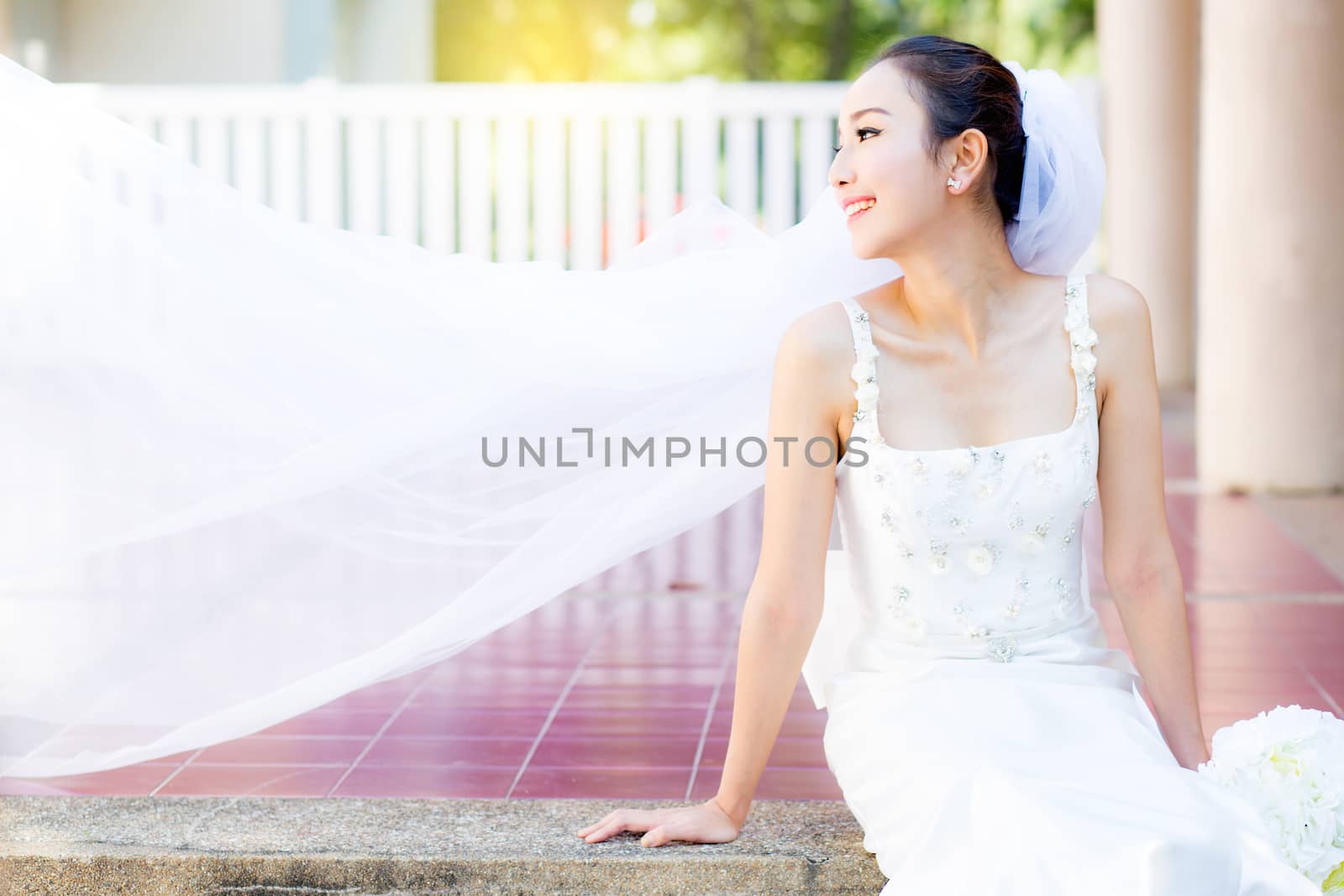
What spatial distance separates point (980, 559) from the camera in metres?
2.54

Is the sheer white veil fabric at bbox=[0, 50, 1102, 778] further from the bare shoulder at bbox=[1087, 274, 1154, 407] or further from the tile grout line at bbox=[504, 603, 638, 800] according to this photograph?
the tile grout line at bbox=[504, 603, 638, 800]

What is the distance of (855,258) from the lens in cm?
290

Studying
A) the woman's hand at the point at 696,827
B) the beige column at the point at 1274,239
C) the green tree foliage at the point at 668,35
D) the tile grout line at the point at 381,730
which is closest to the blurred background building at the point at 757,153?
the beige column at the point at 1274,239

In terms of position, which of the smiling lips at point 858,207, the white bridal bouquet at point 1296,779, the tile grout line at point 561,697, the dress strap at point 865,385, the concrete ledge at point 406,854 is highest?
the smiling lips at point 858,207

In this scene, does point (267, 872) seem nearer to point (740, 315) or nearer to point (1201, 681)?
point (740, 315)

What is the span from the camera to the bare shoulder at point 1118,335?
257 cm

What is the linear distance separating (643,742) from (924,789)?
1312mm

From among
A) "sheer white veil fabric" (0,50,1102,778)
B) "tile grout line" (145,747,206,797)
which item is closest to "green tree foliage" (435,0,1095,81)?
"tile grout line" (145,747,206,797)

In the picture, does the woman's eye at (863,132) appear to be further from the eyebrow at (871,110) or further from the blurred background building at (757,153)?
the blurred background building at (757,153)

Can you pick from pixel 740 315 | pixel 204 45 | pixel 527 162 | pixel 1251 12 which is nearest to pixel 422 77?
pixel 204 45

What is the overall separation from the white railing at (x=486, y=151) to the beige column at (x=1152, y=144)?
7.27 ft

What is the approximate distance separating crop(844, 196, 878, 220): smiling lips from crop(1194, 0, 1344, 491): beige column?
5038mm

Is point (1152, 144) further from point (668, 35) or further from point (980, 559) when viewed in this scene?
point (668, 35)

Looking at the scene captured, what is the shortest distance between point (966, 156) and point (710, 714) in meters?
1.71
